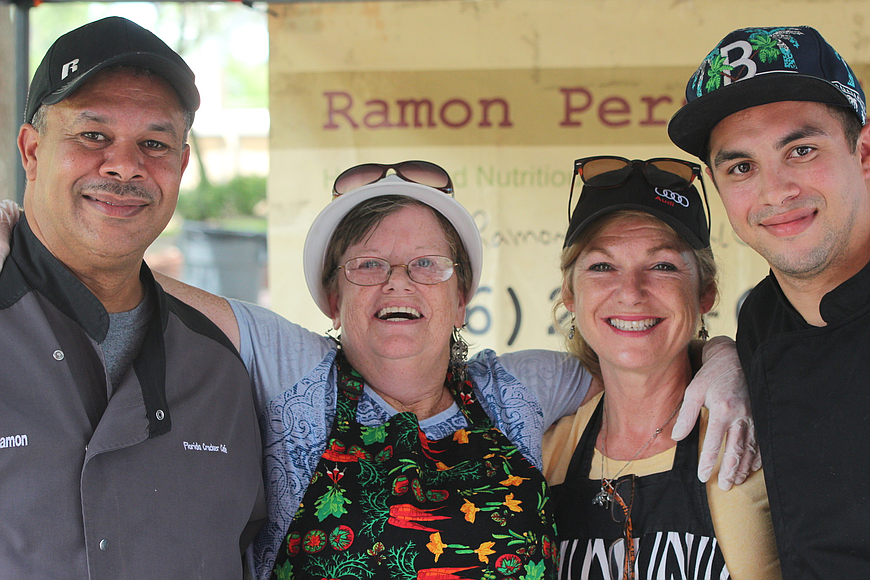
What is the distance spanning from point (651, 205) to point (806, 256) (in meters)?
0.52

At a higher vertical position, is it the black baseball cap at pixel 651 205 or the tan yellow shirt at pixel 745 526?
the black baseball cap at pixel 651 205

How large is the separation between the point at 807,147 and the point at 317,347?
1409mm

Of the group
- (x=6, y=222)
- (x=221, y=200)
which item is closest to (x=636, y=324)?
(x=6, y=222)

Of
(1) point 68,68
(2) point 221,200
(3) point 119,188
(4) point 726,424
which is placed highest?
(2) point 221,200

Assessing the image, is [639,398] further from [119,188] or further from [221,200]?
[221,200]

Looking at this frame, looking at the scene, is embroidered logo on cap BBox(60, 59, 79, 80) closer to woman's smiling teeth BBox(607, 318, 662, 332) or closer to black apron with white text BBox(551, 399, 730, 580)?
woman's smiling teeth BBox(607, 318, 662, 332)

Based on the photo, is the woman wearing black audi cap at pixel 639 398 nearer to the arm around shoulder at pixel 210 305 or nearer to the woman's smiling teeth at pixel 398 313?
the woman's smiling teeth at pixel 398 313

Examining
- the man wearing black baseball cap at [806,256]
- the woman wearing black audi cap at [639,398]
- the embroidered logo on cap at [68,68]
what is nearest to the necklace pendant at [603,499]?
the woman wearing black audi cap at [639,398]

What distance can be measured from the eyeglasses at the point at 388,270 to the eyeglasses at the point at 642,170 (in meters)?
0.53

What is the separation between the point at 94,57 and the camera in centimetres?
173

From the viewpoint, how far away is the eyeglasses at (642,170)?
2.26m

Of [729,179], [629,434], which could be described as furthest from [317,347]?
[729,179]

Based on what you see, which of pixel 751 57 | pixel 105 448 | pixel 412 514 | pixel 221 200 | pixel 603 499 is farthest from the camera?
pixel 221 200

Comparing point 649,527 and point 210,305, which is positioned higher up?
point 210,305
